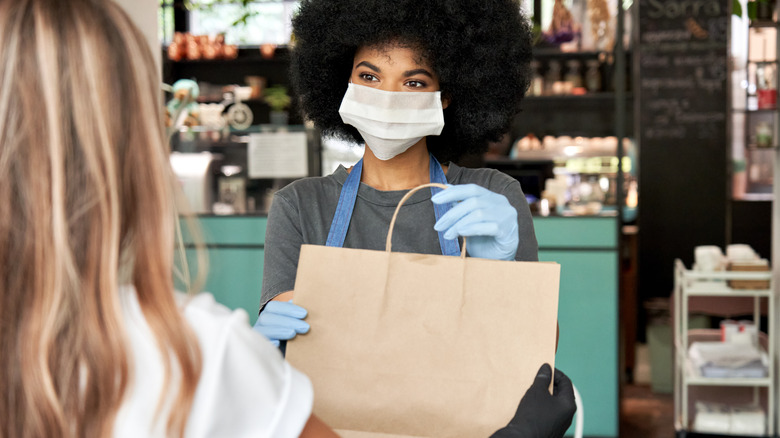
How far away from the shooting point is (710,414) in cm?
337

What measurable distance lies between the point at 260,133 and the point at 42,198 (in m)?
3.51

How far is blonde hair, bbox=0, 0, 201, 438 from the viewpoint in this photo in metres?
0.65

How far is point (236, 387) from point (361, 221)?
0.75 metres

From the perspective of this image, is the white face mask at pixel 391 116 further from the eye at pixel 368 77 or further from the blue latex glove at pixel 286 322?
the blue latex glove at pixel 286 322

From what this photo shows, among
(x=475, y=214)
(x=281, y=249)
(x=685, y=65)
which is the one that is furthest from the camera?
(x=685, y=65)

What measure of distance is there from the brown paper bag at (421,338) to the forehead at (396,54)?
0.51 meters

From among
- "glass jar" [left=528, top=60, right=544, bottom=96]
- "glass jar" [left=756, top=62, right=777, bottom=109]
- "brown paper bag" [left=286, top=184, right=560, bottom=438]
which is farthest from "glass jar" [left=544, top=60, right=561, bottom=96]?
"brown paper bag" [left=286, top=184, right=560, bottom=438]

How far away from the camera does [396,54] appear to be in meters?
1.50

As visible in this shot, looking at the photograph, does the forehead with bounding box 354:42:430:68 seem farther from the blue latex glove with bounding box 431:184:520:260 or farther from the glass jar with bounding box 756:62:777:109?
the glass jar with bounding box 756:62:777:109

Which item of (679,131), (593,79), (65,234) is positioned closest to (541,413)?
(65,234)

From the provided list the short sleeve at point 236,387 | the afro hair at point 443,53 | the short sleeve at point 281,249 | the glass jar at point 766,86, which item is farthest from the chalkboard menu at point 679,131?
the short sleeve at point 236,387

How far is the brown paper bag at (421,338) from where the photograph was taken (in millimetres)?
1073

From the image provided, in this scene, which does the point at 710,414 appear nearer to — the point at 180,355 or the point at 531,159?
the point at 531,159

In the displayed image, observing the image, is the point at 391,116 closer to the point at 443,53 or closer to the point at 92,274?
the point at 443,53
